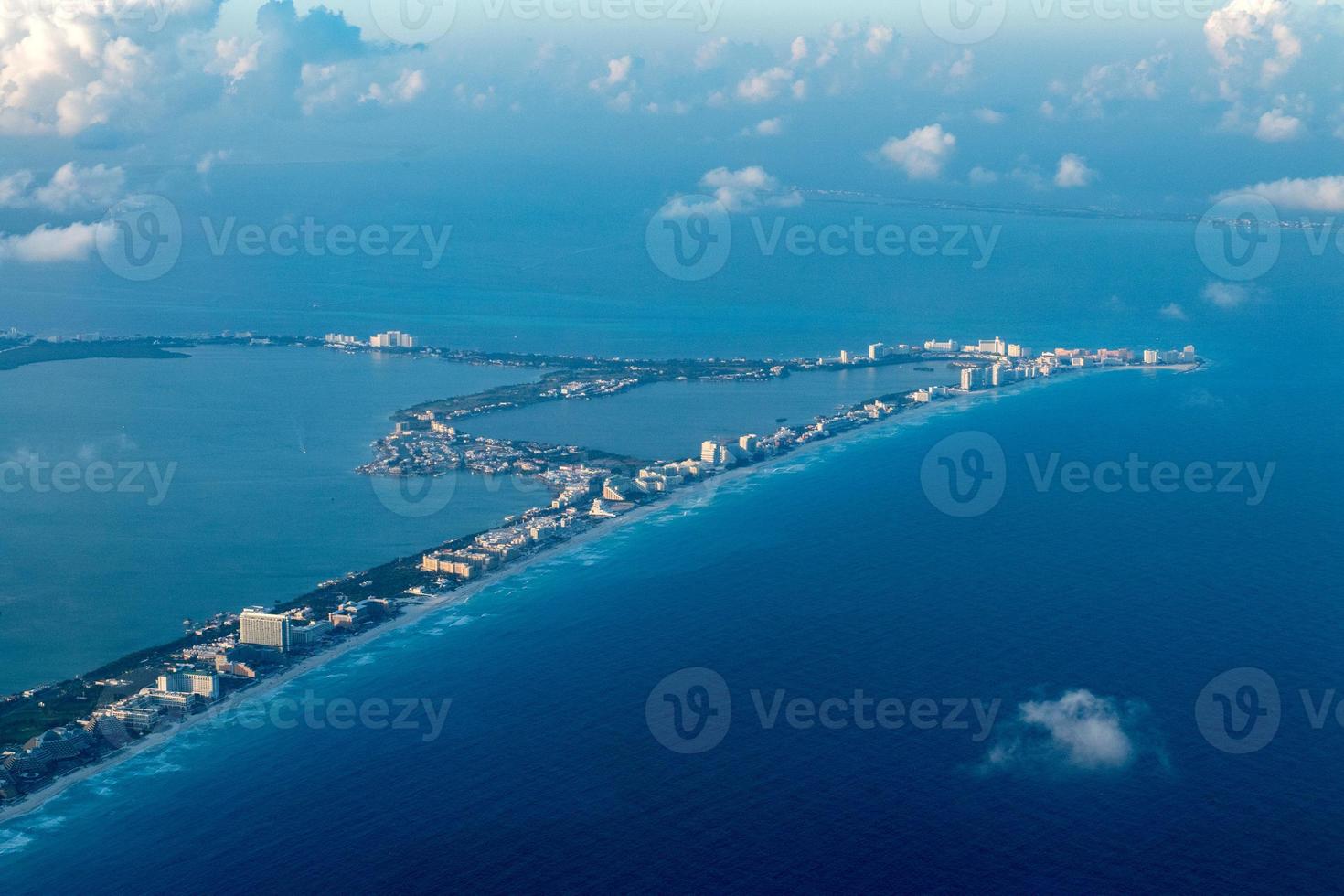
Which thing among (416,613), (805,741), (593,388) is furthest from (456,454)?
(805,741)

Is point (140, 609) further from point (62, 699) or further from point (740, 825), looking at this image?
point (740, 825)

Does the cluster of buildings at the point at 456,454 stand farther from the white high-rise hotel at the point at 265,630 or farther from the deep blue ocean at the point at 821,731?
the white high-rise hotel at the point at 265,630

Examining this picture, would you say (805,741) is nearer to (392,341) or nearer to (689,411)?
(689,411)

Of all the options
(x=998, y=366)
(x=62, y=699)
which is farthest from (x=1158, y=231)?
(x=62, y=699)

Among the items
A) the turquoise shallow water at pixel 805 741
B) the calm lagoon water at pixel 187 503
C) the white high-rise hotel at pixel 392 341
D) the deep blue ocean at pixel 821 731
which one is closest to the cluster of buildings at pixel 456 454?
the calm lagoon water at pixel 187 503

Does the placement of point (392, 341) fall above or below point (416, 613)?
above
